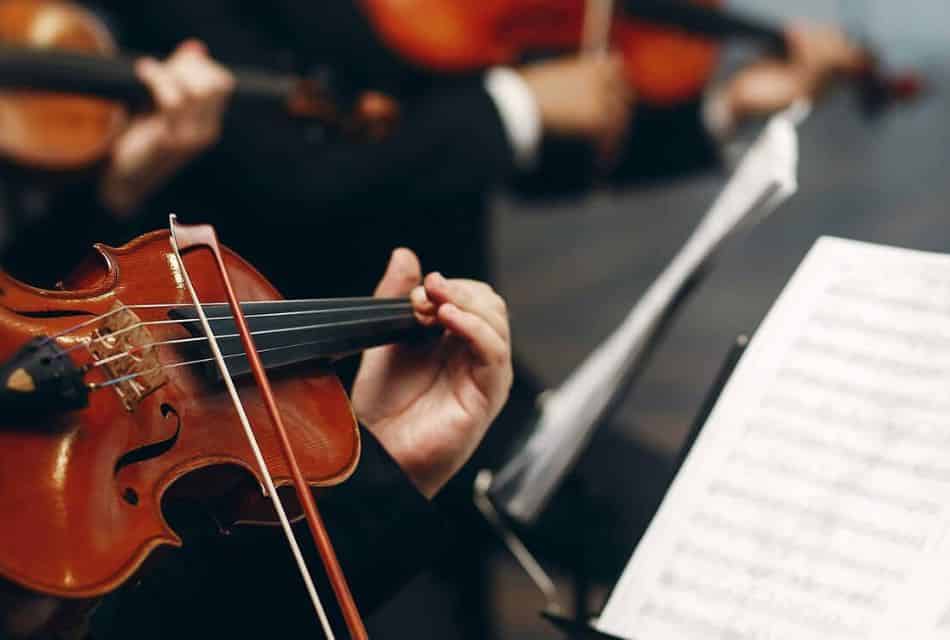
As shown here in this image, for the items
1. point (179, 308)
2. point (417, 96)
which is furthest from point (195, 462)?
point (417, 96)

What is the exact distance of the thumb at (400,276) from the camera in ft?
2.15

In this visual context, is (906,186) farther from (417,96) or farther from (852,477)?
(852,477)

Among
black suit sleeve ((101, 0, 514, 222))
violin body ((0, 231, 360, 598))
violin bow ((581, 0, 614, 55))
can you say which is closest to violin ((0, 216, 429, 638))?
violin body ((0, 231, 360, 598))

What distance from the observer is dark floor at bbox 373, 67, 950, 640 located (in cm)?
156

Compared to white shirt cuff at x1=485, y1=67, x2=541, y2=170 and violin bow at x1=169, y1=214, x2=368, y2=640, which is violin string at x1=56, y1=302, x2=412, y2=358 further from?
white shirt cuff at x1=485, y1=67, x2=541, y2=170

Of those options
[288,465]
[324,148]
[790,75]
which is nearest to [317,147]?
[324,148]

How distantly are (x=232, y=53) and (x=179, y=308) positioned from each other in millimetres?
816

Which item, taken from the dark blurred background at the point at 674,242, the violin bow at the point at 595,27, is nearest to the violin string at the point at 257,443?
the dark blurred background at the point at 674,242

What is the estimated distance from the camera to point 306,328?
548 millimetres

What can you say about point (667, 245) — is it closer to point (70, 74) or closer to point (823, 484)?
point (70, 74)

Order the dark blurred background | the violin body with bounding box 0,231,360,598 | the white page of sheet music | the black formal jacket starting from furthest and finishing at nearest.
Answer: the dark blurred background → the black formal jacket → the white page of sheet music → the violin body with bounding box 0,231,360,598

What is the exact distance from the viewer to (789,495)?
1.80 ft

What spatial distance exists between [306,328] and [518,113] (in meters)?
0.80

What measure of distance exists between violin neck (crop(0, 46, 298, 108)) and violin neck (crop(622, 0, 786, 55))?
81 cm
